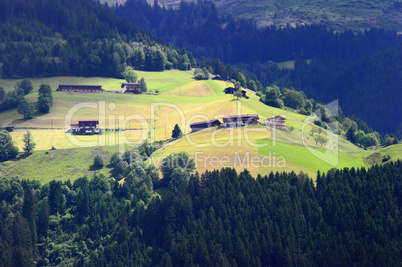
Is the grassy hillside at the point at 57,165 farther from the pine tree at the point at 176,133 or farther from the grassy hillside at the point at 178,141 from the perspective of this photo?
the pine tree at the point at 176,133

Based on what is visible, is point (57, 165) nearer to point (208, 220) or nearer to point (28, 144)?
point (28, 144)

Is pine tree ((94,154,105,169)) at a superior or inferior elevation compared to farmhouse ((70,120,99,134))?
inferior

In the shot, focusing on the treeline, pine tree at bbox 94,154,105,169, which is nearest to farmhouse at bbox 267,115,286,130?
the treeline

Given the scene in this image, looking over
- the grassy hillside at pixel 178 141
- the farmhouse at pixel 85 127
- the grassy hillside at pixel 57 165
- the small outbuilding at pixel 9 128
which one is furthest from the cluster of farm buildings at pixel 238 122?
the small outbuilding at pixel 9 128

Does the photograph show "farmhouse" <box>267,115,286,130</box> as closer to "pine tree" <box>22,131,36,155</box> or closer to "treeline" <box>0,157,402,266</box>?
"treeline" <box>0,157,402,266</box>

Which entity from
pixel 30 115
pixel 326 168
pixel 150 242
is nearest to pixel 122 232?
pixel 150 242

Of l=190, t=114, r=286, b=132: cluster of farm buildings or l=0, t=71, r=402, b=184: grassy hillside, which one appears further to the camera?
l=190, t=114, r=286, b=132: cluster of farm buildings

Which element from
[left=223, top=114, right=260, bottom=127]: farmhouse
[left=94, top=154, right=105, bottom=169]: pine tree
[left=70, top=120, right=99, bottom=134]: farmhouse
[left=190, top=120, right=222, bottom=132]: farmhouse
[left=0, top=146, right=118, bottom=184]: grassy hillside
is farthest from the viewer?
[left=70, top=120, right=99, bottom=134]: farmhouse
